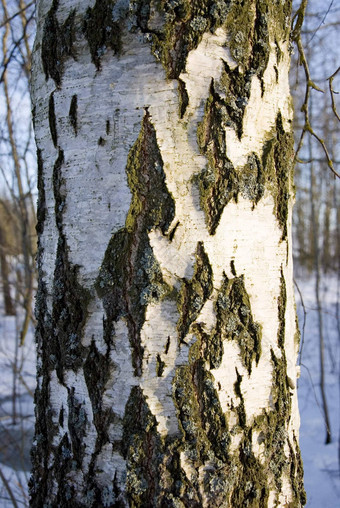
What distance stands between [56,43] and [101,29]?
4.6 inches

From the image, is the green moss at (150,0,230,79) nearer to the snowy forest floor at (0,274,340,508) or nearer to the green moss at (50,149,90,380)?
the green moss at (50,149,90,380)

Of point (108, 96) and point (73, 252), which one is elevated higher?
point (108, 96)

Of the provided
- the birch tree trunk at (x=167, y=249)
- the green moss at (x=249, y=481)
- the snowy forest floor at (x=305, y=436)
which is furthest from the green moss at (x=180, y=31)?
the snowy forest floor at (x=305, y=436)

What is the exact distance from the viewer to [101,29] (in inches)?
31.3

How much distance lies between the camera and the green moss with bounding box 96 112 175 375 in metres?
0.78

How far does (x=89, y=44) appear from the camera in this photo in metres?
0.81

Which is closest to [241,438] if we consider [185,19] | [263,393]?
[263,393]

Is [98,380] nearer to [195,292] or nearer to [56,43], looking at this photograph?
[195,292]

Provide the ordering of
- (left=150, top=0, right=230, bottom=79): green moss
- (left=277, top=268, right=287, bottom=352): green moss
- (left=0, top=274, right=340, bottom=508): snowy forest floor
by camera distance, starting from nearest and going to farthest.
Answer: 1. (left=150, top=0, right=230, bottom=79): green moss
2. (left=277, top=268, right=287, bottom=352): green moss
3. (left=0, top=274, right=340, bottom=508): snowy forest floor

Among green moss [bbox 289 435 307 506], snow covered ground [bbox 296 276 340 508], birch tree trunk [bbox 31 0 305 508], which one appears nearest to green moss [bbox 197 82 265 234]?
birch tree trunk [bbox 31 0 305 508]

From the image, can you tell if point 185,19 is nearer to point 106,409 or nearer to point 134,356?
point 134,356

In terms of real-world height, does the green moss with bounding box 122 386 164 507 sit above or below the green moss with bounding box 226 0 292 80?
below

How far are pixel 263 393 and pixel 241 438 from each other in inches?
3.9

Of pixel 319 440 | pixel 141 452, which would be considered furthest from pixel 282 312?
pixel 319 440
